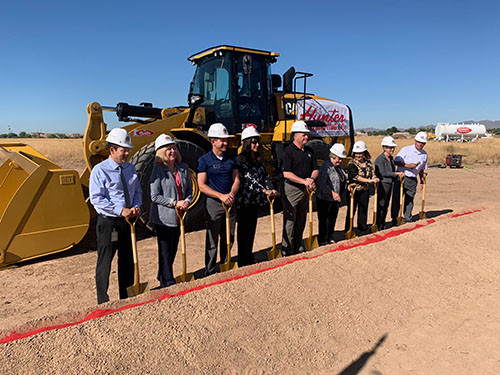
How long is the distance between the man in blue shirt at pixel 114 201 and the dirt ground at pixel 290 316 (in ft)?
1.76

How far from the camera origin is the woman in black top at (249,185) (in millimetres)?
4062

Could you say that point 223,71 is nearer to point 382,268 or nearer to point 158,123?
point 158,123

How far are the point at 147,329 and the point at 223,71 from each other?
16.1 ft

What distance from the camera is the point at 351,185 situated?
539 centimetres

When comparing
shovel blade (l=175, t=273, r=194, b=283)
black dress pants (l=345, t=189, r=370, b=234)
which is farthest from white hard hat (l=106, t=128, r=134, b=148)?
black dress pants (l=345, t=189, r=370, b=234)

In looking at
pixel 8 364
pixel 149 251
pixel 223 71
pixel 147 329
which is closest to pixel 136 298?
pixel 147 329

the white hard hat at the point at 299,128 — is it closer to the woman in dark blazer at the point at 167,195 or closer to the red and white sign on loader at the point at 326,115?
the woman in dark blazer at the point at 167,195

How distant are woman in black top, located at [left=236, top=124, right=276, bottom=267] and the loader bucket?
7.13 ft

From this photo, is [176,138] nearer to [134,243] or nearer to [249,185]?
[249,185]

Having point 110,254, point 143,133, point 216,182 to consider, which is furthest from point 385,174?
point 110,254

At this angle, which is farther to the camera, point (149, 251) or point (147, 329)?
Result: point (149, 251)

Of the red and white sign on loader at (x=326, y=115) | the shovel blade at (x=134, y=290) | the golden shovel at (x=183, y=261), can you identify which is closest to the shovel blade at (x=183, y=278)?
the golden shovel at (x=183, y=261)

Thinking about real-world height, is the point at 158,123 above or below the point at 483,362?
above

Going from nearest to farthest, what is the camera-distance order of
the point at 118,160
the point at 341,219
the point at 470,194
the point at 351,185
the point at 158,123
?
the point at 118,160 < the point at 351,185 < the point at 158,123 < the point at 341,219 < the point at 470,194
